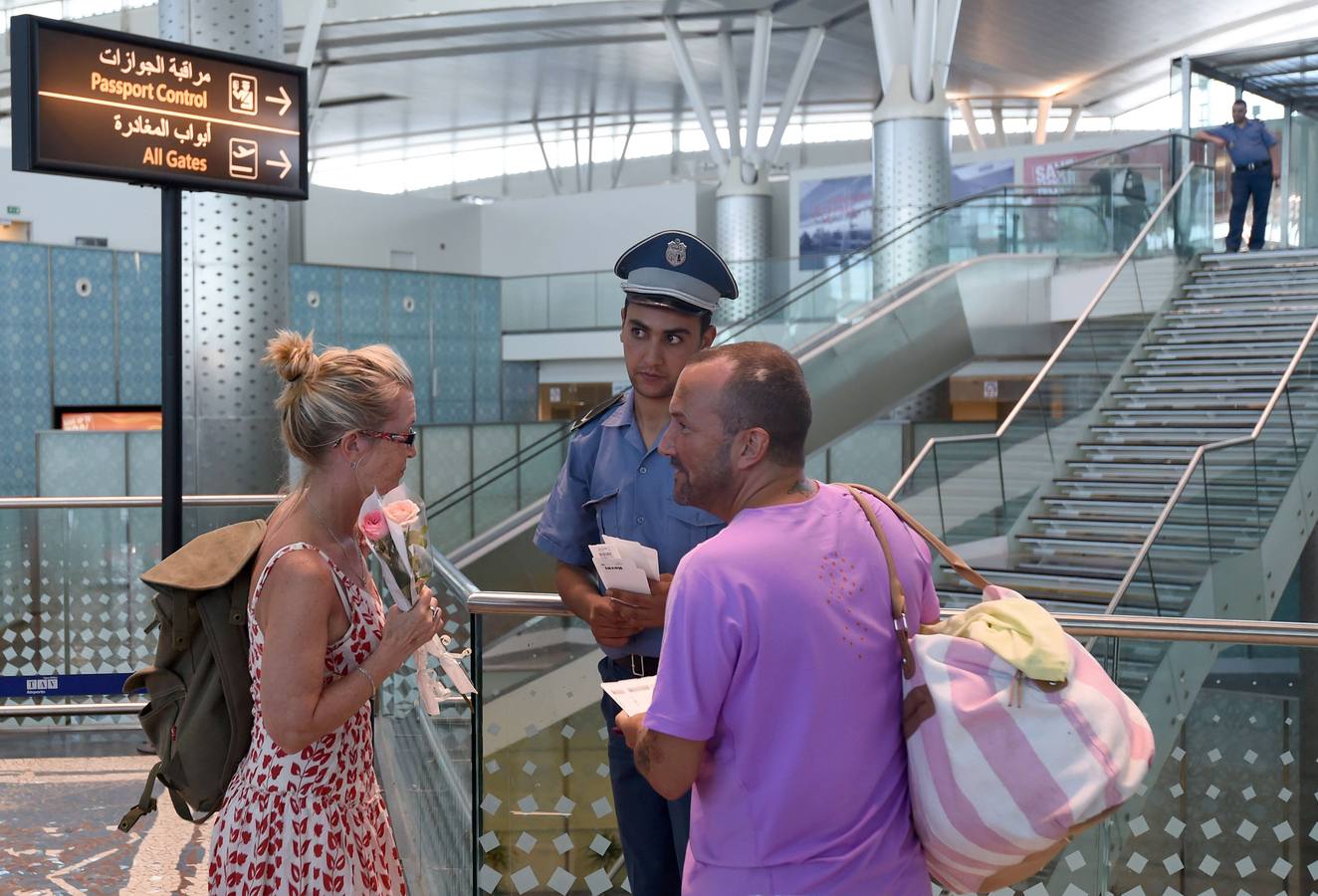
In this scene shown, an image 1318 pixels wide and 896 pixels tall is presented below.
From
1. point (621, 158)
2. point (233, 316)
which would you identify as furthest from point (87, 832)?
point (621, 158)

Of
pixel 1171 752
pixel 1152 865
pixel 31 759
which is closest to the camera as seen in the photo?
pixel 1152 865

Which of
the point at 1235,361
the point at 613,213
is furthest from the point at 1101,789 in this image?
the point at 613,213

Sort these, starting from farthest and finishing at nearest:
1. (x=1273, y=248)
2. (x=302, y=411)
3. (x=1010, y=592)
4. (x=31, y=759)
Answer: (x=1273, y=248) < (x=31, y=759) < (x=302, y=411) < (x=1010, y=592)

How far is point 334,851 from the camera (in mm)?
2383

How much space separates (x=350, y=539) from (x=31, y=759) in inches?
168

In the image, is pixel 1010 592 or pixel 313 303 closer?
pixel 1010 592

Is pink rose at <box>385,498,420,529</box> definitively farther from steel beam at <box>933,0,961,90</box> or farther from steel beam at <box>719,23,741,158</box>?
steel beam at <box>719,23,741,158</box>

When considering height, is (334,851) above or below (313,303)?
below

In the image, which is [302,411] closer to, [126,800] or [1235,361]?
[126,800]

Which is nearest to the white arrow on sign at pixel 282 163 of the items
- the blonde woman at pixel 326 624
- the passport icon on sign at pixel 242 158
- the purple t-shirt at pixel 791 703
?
the passport icon on sign at pixel 242 158

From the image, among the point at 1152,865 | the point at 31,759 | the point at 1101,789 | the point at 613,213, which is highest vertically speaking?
the point at 613,213

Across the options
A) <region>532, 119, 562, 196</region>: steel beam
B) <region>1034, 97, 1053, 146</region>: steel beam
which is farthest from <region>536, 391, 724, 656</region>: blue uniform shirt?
<region>532, 119, 562, 196</region>: steel beam

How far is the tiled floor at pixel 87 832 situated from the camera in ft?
14.0

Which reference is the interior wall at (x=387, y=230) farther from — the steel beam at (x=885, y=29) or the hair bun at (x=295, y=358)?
the hair bun at (x=295, y=358)
